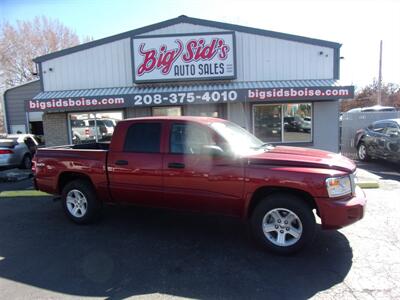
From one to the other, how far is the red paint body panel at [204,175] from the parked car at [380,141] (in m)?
6.71

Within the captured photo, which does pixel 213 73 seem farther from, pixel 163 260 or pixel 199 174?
A: pixel 163 260

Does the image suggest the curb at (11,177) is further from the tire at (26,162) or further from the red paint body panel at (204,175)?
the red paint body panel at (204,175)

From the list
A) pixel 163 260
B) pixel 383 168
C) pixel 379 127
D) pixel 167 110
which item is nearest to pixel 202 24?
pixel 167 110

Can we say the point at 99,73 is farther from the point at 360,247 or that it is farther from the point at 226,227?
the point at 360,247

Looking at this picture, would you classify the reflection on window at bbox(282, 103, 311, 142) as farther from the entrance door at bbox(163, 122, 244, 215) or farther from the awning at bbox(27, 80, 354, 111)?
the entrance door at bbox(163, 122, 244, 215)

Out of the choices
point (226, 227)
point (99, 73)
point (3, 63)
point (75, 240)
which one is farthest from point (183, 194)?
point (3, 63)

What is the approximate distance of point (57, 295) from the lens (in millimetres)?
3244

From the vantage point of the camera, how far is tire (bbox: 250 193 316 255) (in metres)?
3.93

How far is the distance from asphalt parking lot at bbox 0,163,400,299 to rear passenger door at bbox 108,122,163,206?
64cm

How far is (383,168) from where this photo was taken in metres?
10.4

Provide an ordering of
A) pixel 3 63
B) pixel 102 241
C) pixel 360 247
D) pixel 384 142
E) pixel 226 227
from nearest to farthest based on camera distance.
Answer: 1. pixel 360 247
2. pixel 102 241
3. pixel 226 227
4. pixel 384 142
5. pixel 3 63

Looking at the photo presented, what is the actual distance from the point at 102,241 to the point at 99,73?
9263 mm

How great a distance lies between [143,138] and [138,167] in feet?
1.55

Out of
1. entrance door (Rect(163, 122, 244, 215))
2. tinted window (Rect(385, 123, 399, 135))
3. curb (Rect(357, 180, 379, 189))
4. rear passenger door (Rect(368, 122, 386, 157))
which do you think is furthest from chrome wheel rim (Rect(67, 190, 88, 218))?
rear passenger door (Rect(368, 122, 386, 157))
